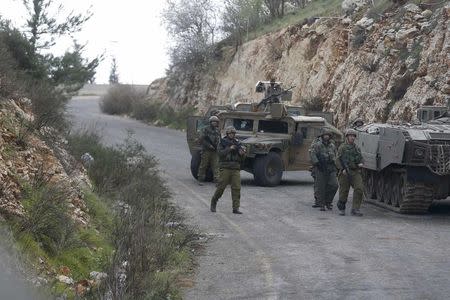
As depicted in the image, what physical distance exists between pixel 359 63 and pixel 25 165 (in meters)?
21.4

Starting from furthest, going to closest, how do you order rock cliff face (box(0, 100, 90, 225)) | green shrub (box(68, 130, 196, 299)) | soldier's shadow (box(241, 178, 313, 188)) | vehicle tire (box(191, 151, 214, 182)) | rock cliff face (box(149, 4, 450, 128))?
rock cliff face (box(149, 4, 450, 128))
soldier's shadow (box(241, 178, 313, 188))
vehicle tire (box(191, 151, 214, 182))
rock cliff face (box(0, 100, 90, 225))
green shrub (box(68, 130, 196, 299))

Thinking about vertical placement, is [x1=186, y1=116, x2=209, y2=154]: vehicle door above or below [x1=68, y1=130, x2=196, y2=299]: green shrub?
above

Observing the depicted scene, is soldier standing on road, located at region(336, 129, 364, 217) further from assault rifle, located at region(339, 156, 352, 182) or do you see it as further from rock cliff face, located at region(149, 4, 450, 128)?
rock cliff face, located at region(149, 4, 450, 128)

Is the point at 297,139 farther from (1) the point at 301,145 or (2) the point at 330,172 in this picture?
(2) the point at 330,172

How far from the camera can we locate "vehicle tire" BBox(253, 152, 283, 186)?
20406mm

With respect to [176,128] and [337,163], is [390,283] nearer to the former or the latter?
[337,163]

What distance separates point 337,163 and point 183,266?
21.8 ft

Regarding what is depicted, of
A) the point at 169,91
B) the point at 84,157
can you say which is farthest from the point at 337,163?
the point at 169,91

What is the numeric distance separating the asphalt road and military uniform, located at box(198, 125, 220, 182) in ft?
3.99

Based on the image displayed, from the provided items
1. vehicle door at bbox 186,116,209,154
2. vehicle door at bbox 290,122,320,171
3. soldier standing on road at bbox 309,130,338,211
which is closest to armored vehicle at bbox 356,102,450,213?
soldier standing on road at bbox 309,130,338,211

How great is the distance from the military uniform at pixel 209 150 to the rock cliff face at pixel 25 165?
21.9 ft

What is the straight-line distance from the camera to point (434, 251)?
11.9 metres

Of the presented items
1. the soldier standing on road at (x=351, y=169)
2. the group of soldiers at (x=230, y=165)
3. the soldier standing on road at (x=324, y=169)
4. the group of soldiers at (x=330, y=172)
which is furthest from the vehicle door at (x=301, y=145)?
the group of soldiers at (x=230, y=165)

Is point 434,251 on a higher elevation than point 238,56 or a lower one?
lower
